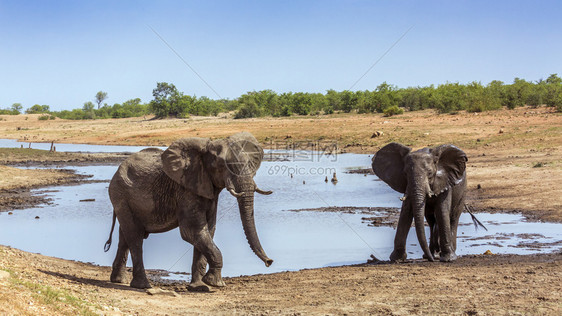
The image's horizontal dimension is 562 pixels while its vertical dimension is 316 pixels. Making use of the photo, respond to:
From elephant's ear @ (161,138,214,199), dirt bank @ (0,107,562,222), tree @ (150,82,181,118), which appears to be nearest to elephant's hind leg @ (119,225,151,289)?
elephant's ear @ (161,138,214,199)

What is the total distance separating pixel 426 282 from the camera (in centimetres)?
888

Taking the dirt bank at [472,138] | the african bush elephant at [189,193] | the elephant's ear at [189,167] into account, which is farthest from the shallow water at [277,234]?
the elephant's ear at [189,167]

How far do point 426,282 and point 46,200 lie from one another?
15.5 metres

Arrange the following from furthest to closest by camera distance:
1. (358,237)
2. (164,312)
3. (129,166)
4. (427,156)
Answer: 1. (358,237)
2. (427,156)
3. (129,166)
4. (164,312)

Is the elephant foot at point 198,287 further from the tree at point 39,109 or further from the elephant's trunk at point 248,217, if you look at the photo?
the tree at point 39,109

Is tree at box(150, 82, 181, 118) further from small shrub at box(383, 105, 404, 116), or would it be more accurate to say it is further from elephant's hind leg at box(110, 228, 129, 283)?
elephant's hind leg at box(110, 228, 129, 283)

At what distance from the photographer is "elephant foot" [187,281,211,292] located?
9.20 m

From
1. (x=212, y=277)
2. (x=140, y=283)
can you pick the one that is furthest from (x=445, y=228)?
(x=140, y=283)

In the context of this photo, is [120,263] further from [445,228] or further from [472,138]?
[472,138]

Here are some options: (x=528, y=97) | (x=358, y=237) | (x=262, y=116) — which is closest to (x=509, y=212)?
(x=358, y=237)

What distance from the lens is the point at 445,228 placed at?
11.2 m

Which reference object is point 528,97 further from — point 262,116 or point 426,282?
point 426,282

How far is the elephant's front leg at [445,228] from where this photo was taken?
11070 millimetres

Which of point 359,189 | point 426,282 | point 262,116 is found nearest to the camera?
point 426,282
